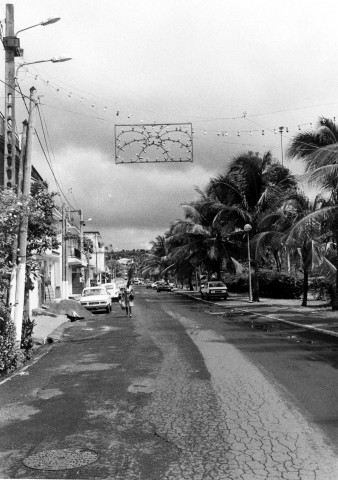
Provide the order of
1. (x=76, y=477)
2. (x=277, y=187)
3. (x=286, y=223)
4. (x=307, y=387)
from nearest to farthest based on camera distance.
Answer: (x=76, y=477) < (x=307, y=387) < (x=286, y=223) < (x=277, y=187)

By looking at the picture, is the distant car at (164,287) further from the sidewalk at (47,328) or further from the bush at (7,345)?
the bush at (7,345)

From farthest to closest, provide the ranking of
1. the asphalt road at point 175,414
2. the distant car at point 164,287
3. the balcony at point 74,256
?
the distant car at point 164,287
the balcony at point 74,256
the asphalt road at point 175,414

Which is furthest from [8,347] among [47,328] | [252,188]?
[252,188]

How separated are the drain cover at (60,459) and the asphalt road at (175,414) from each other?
12 millimetres

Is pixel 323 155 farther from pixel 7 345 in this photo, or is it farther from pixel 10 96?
pixel 7 345

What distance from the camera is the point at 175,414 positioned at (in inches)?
276

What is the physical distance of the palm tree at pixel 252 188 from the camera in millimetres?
33906

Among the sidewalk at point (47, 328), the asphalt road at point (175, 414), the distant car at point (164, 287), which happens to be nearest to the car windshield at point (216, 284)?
the sidewalk at point (47, 328)

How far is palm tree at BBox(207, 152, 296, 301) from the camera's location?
33.9 meters

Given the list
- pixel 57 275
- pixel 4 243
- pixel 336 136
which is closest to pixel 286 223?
pixel 336 136

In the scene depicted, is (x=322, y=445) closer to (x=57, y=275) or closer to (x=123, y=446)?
(x=123, y=446)

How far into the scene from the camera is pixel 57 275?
50.3 metres

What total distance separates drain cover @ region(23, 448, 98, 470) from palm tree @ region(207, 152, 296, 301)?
28318 millimetres

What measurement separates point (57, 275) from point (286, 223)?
29.0 m
